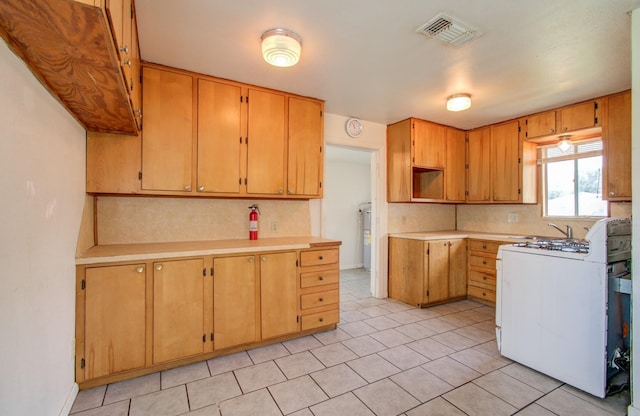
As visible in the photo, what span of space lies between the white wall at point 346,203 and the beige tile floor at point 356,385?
3.33m

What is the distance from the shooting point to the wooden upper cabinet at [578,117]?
3.19 metres

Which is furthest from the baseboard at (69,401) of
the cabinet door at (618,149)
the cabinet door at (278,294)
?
the cabinet door at (618,149)

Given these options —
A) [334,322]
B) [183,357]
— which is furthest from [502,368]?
[183,357]

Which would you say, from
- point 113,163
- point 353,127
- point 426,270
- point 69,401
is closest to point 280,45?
point 113,163

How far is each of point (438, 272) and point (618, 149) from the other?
227 cm

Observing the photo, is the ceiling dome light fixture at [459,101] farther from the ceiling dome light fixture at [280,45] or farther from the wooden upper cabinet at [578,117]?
the ceiling dome light fixture at [280,45]

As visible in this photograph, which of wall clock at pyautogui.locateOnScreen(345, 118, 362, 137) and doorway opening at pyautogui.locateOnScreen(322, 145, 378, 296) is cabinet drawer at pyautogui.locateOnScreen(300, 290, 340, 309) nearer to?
wall clock at pyautogui.locateOnScreen(345, 118, 362, 137)

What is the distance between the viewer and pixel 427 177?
14.9 ft

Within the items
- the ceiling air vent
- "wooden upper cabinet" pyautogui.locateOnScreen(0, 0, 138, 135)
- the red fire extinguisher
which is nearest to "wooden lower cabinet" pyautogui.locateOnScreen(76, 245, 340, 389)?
the red fire extinguisher

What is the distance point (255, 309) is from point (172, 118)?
1842mm

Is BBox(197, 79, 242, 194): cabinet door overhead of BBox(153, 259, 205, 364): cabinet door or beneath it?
overhead

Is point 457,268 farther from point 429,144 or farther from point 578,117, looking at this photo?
point 578,117

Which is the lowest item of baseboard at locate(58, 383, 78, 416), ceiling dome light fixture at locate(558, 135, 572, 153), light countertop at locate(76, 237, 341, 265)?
baseboard at locate(58, 383, 78, 416)

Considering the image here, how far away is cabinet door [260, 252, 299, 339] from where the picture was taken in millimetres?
2666
